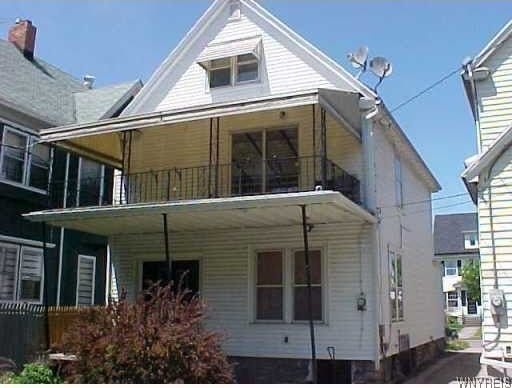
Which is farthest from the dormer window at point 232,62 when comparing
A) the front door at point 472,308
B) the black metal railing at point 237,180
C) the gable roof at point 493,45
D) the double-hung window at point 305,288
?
the front door at point 472,308

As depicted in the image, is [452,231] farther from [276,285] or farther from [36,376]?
[36,376]

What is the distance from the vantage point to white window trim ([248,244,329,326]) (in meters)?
13.7

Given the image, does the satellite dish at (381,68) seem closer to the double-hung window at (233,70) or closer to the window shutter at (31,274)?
the double-hung window at (233,70)

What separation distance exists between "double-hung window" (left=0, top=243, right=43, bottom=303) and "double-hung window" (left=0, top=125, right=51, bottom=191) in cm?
199

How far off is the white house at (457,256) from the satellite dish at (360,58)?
126ft

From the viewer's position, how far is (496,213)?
12102 millimetres

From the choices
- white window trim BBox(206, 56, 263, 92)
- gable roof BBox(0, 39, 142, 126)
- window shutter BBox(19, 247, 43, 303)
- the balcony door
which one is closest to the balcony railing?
the balcony door

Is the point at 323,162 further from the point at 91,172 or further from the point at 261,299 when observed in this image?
the point at 91,172

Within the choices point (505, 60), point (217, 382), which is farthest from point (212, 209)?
point (505, 60)

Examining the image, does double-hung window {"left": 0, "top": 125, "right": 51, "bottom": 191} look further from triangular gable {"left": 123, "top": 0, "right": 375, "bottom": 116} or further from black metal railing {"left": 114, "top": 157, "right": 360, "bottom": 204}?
triangular gable {"left": 123, "top": 0, "right": 375, "bottom": 116}

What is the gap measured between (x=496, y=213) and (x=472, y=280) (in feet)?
124

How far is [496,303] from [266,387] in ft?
15.7

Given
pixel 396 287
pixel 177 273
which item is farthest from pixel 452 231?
pixel 177 273

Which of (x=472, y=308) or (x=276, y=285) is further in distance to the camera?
(x=472, y=308)
